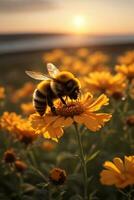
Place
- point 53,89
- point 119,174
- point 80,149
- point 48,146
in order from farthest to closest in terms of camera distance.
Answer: point 48,146 < point 53,89 < point 80,149 < point 119,174

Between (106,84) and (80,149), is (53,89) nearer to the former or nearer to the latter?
(80,149)

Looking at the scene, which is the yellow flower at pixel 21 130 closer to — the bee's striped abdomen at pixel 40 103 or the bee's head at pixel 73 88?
the bee's striped abdomen at pixel 40 103

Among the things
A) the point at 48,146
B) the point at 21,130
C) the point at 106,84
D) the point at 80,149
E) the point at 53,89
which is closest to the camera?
the point at 80,149

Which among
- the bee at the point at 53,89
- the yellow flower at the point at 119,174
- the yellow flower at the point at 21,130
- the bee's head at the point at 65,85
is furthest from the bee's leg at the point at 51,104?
the yellow flower at the point at 21,130

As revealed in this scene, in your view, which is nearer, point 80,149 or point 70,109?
point 80,149

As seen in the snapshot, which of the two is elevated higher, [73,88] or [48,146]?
[48,146]

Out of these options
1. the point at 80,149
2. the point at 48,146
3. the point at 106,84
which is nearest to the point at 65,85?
the point at 80,149

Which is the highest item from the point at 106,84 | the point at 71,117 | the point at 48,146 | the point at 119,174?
the point at 48,146

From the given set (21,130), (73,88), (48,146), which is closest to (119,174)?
(73,88)
